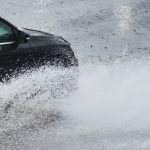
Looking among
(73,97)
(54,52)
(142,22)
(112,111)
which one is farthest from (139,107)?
(142,22)

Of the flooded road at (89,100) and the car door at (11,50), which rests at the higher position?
the car door at (11,50)

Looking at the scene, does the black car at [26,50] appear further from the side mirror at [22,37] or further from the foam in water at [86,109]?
the foam in water at [86,109]

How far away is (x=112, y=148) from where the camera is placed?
4855 mm

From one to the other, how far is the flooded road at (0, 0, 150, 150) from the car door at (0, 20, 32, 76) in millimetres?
329

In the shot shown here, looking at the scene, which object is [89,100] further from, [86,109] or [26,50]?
[26,50]

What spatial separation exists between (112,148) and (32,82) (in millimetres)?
2265

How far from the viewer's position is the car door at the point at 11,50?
532cm

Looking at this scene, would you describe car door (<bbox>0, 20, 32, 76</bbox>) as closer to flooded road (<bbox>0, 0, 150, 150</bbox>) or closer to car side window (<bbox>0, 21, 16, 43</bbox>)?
car side window (<bbox>0, 21, 16, 43</bbox>)

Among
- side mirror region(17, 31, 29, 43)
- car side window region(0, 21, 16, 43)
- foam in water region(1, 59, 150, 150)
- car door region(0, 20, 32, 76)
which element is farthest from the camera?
side mirror region(17, 31, 29, 43)

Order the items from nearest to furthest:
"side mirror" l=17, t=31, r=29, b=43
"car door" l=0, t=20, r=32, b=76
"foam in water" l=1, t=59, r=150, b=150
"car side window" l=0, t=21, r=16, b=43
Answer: "foam in water" l=1, t=59, r=150, b=150
"car door" l=0, t=20, r=32, b=76
"car side window" l=0, t=21, r=16, b=43
"side mirror" l=17, t=31, r=29, b=43

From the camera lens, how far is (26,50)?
5641 millimetres

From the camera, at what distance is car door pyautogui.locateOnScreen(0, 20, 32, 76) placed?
5320mm

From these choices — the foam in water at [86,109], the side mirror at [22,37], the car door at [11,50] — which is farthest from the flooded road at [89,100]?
the side mirror at [22,37]

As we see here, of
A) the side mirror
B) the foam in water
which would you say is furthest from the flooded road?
the side mirror
